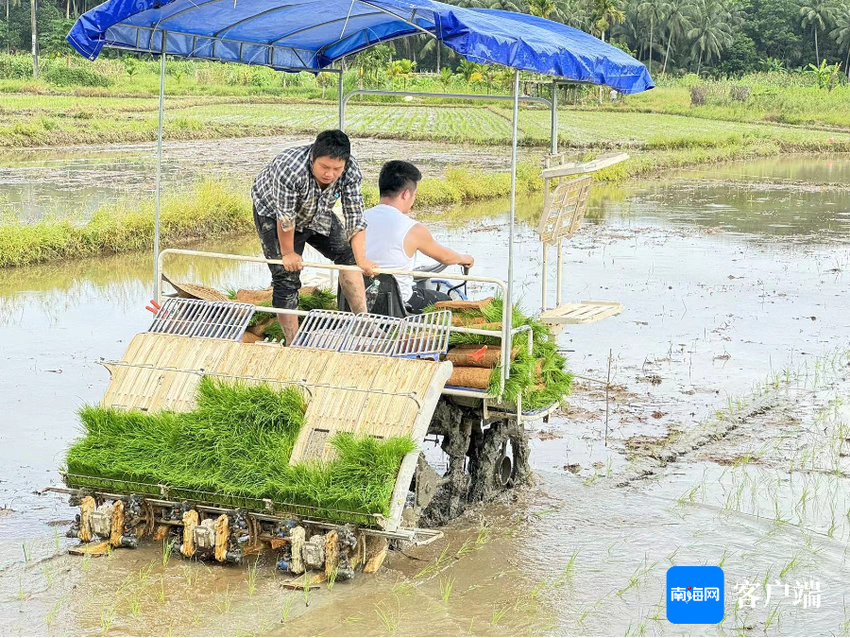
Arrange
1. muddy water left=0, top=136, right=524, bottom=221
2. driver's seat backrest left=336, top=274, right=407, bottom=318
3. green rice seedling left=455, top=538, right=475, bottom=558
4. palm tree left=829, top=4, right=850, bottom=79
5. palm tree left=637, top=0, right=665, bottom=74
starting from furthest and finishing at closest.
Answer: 1. palm tree left=637, top=0, right=665, bottom=74
2. palm tree left=829, top=4, right=850, bottom=79
3. muddy water left=0, top=136, right=524, bottom=221
4. driver's seat backrest left=336, top=274, right=407, bottom=318
5. green rice seedling left=455, top=538, right=475, bottom=558

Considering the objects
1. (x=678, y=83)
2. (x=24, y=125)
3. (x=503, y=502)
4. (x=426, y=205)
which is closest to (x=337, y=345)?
(x=503, y=502)

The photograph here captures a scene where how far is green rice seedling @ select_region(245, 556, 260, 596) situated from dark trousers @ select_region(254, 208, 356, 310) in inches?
66.7

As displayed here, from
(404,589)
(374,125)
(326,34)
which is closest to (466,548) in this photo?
(404,589)

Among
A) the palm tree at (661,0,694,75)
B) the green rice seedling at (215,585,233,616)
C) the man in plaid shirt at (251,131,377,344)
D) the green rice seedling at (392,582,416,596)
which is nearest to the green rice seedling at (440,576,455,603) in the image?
the green rice seedling at (392,582,416,596)

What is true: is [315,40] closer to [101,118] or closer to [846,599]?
[846,599]

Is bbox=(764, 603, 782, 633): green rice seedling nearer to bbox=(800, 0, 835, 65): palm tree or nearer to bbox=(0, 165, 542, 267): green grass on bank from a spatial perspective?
bbox=(0, 165, 542, 267): green grass on bank

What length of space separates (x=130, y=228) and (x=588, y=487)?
375 inches

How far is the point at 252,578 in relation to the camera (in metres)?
5.54

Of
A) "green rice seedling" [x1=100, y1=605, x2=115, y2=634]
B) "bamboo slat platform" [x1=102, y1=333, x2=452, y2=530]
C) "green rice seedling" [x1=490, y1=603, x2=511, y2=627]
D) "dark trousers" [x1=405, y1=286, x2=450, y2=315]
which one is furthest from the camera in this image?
"dark trousers" [x1=405, y1=286, x2=450, y2=315]

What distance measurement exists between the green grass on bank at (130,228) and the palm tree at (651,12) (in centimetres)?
6354

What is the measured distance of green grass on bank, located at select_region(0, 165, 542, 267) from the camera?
561 inches

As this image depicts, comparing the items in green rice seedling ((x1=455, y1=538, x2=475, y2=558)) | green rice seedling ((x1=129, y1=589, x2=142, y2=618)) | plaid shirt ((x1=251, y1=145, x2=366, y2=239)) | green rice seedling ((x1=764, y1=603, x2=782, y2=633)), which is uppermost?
plaid shirt ((x1=251, y1=145, x2=366, y2=239))

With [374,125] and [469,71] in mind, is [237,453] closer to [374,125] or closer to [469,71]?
[374,125]

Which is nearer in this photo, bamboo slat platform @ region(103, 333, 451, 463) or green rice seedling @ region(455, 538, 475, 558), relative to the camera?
bamboo slat platform @ region(103, 333, 451, 463)
